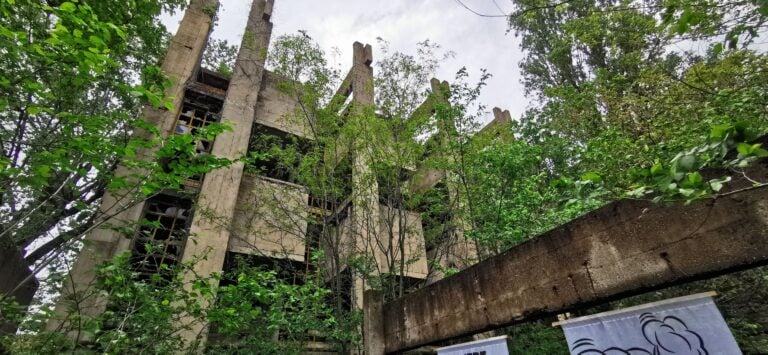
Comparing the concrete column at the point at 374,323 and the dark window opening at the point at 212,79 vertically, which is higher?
the dark window opening at the point at 212,79

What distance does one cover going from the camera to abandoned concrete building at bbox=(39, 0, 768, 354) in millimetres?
2004

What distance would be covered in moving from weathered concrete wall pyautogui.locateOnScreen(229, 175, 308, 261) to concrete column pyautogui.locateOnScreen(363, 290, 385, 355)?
18.1 ft

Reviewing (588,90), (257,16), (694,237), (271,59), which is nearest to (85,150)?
(694,237)

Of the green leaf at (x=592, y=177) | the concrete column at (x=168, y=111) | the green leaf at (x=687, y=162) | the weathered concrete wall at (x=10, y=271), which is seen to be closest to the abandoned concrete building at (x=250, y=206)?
the concrete column at (x=168, y=111)

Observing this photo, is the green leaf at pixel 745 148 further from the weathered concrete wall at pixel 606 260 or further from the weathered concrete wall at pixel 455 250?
the weathered concrete wall at pixel 455 250

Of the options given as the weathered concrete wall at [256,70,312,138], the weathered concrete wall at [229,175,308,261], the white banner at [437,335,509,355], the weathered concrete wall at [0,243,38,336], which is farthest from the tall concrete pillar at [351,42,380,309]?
the weathered concrete wall at [0,243,38,336]

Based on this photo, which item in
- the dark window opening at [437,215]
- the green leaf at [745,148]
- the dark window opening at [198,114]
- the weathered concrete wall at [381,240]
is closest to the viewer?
the green leaf at [745,148]

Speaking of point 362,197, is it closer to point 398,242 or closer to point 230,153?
point 398,242

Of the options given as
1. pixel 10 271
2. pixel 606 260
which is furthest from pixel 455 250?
pixel 10 271

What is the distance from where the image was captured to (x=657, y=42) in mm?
9453

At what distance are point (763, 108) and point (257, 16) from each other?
1458cm

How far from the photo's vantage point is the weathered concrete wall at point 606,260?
5.86 feet

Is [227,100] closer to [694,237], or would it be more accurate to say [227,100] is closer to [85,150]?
[85,150]

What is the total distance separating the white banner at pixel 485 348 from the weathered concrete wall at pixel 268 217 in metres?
6.45
